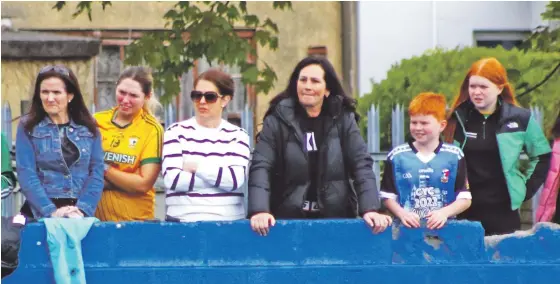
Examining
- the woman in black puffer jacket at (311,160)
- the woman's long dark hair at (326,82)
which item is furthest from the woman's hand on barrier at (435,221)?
the woman's long dark hair at (326,82)

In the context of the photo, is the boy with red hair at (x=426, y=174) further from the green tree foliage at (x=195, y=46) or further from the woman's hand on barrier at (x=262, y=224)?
the green tree foliage at (x=195, y=46)

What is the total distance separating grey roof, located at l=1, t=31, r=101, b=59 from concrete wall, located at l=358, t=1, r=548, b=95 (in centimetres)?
523

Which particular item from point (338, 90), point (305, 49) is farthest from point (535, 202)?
point (305, 49)

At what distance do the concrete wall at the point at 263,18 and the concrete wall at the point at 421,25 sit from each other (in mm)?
399

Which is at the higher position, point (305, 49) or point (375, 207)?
point (305, 49)

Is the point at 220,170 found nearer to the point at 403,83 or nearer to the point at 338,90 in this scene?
the point at 338,90

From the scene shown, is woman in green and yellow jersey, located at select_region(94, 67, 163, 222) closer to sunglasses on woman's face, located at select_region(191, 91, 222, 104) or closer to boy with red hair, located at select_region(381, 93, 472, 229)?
sunglasses on woman's face, located at select_region(191, 91, 222, 104)

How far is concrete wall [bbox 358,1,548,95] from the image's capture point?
51.8 ft

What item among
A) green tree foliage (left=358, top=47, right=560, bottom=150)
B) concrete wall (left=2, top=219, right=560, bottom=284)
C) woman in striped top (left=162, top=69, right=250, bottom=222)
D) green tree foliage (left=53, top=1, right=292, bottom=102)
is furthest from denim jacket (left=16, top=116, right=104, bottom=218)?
green tree foliage (left=358, top=47, right=560, bottom=150)

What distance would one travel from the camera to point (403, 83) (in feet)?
36.8

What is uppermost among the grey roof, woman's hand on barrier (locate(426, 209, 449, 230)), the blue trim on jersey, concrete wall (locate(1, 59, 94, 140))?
the grey roof

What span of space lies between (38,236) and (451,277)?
6.03 feet

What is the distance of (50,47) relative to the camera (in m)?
11.2

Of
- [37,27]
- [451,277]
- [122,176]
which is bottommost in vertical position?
[451,277]
